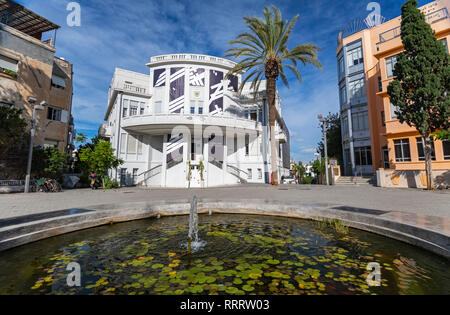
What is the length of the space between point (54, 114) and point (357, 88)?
3386 cm

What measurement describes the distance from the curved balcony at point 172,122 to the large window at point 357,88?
556 inches

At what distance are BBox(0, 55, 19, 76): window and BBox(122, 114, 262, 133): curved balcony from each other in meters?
8.97

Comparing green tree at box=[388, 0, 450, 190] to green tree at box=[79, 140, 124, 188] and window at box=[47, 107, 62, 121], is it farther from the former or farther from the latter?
window at box=[47, 107, 62, 121]

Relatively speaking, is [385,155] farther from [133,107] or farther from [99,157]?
[133,107]

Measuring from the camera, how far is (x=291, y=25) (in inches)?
667

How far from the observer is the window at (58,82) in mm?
20062

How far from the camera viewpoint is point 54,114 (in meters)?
20.0

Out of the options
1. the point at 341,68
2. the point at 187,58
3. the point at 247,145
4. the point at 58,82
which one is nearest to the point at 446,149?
the point at 341,68

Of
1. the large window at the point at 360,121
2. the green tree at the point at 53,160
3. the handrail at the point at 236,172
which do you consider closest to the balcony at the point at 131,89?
the green tree at the point at 53,160

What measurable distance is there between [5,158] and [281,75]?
23710 millimetres

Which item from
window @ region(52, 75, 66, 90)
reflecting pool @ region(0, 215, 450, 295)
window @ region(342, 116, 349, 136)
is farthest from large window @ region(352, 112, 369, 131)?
window @ region(52, 75, 66, 90)
